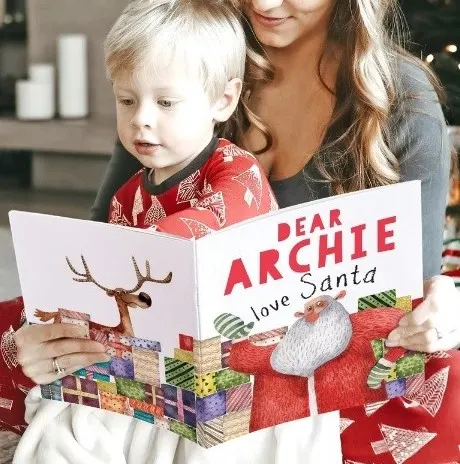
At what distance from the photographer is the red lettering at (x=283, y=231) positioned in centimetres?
100

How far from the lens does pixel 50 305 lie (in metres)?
1.08

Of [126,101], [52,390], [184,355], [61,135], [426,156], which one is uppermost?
[126,101]

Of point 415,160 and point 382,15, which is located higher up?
point 382,15

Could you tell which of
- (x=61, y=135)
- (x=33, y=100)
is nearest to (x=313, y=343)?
(x=61, y=135)

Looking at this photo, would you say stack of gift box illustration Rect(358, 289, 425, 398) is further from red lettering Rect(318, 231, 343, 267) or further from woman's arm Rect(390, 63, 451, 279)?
woman's arm Rect(390, 63, 451, 279)

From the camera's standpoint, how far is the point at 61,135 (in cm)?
354

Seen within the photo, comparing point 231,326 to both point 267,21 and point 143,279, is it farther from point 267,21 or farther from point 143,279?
point 267,21

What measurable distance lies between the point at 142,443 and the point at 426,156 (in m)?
0.58

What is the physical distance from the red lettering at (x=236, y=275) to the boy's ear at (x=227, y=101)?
13.1 inches

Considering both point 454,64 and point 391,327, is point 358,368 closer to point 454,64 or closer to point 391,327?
point 391,327

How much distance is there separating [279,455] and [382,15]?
672 millimetres

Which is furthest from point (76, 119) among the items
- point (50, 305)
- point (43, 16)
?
point (50, 305)

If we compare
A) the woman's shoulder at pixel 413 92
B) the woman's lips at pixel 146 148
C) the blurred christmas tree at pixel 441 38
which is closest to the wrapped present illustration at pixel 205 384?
the woman's lips at pixel 146 148

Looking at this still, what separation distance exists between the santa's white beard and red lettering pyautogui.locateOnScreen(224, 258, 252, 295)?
105mm
